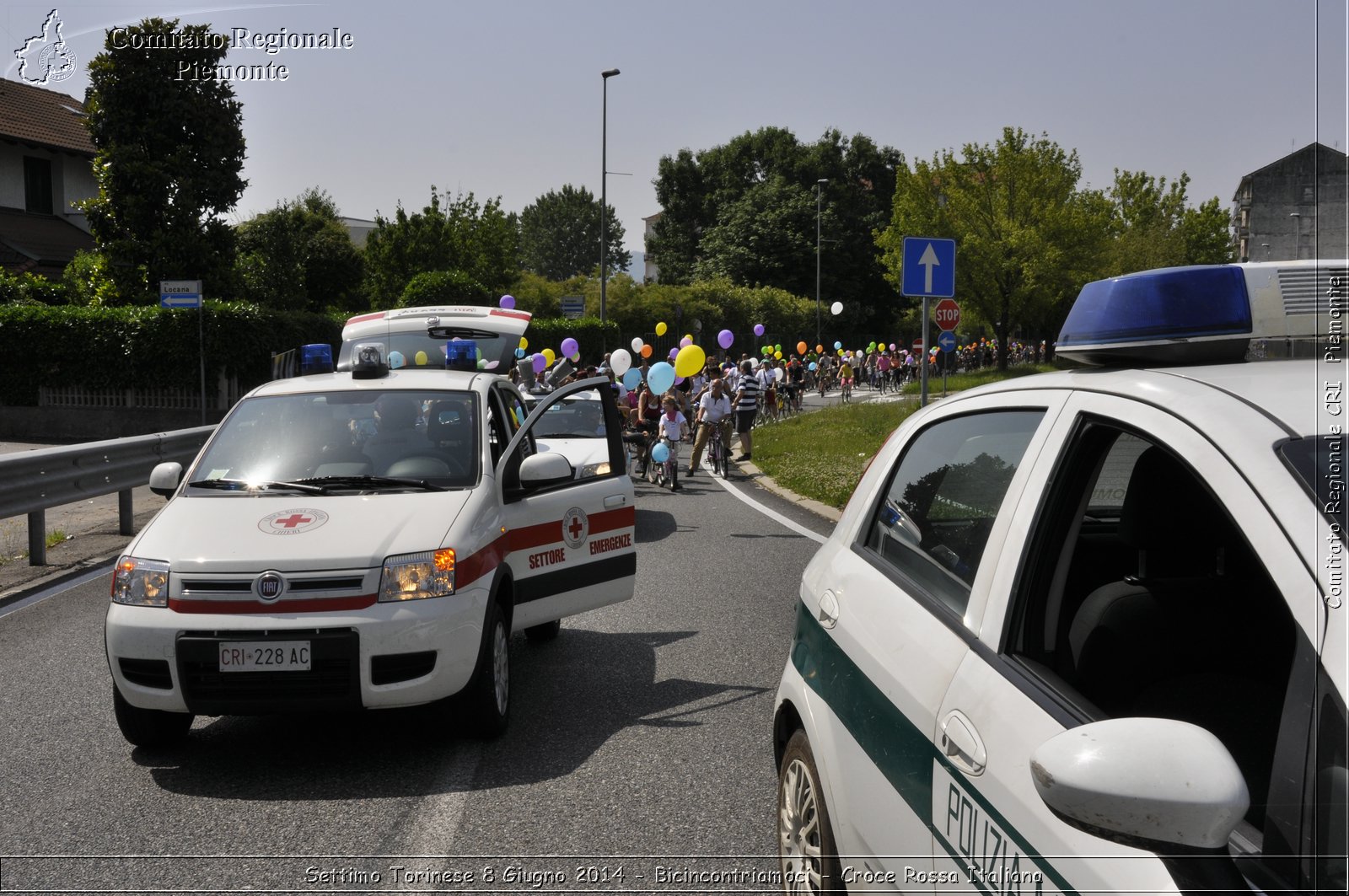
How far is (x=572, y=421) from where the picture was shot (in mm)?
13758

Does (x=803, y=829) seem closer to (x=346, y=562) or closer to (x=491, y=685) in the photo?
(x=491, y=685)

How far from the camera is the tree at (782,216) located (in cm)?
7631

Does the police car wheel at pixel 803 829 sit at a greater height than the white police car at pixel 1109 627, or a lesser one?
lesser

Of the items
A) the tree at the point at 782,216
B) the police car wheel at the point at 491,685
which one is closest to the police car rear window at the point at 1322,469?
the police car wheel at the point at 491,685

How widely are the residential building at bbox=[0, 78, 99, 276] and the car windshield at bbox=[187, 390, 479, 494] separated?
36470 millimetres

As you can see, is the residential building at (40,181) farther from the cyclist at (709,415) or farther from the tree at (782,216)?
the tree at (782,216)

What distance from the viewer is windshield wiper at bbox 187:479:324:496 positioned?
5.83 metres

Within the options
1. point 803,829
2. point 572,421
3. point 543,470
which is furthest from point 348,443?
point 572,421

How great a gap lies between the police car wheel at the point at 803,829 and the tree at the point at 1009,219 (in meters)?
48.7

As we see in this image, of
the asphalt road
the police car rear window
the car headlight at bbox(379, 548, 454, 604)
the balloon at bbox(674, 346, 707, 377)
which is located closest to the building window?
the balloon at bbox(674, 346, 707, 377)

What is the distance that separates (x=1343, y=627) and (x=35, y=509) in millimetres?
10647

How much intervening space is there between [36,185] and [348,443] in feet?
139

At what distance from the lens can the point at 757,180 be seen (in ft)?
271

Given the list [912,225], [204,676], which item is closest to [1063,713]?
[204,676]
